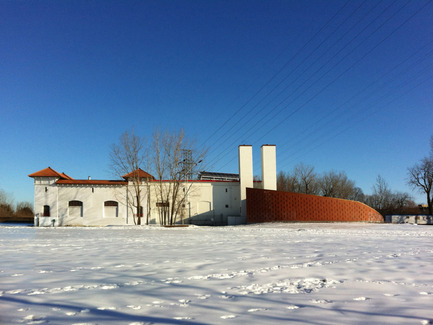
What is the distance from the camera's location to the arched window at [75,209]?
123ft

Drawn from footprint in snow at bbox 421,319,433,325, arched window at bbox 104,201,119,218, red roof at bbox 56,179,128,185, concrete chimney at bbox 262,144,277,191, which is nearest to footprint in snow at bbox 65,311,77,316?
footprint in snow at bbox 421,319,433,325

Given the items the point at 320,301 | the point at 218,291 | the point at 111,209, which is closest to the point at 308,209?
the point at 111,209

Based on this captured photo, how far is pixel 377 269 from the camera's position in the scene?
600 cm

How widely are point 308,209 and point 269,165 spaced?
922 centimetres

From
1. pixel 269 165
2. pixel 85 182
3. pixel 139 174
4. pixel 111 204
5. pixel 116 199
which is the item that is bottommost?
pixel 111 204

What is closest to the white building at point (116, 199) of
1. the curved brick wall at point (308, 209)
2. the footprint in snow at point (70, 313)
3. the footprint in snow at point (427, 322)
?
the curved brick wall at point (308, 209)

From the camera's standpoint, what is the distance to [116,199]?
38031mm

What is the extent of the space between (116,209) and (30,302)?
3569 centimetres

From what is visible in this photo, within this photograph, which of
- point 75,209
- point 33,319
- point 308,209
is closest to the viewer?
point 33,319

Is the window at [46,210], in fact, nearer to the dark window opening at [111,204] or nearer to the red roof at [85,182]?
the red roof at [85,182]

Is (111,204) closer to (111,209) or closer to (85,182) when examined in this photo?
(111,209)

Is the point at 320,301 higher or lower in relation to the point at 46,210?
higher

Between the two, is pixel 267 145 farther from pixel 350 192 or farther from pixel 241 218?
pixel 350 192

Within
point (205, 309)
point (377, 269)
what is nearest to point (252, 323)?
point (205, 309)
